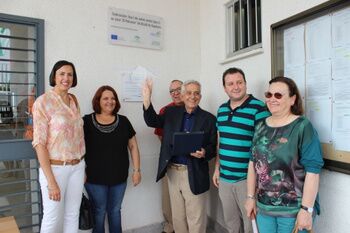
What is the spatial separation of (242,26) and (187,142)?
4.04ft

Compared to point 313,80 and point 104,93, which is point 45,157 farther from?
point 313,80

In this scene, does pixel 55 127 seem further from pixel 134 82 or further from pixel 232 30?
pixel 232 30

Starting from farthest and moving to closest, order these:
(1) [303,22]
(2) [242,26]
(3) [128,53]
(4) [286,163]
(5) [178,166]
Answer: (3) [128,53]
(2) [242,26]
(5) [178,166]
(1) [303,22]
(4) [286,163]

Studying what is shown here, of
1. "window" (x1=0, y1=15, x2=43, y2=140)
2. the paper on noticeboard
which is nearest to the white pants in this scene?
"window" (x1=0, y1=15, x2=43, y2=140)

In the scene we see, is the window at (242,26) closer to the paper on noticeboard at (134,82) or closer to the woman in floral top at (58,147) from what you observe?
the paper on noticeboard at (134,82)

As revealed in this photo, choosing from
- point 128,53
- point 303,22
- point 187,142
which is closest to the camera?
point 303,22

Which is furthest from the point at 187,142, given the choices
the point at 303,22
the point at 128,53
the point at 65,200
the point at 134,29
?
the point at 134,29

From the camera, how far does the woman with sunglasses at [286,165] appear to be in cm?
126

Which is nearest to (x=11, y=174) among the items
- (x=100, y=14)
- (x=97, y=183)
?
(x=97, y=183)

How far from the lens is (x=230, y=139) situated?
1711 mm

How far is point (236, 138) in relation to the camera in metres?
1.69

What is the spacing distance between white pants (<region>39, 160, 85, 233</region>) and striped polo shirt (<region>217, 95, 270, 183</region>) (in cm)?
99

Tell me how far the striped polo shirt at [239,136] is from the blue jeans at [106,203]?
2.99ft

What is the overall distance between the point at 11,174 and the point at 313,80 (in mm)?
2282
